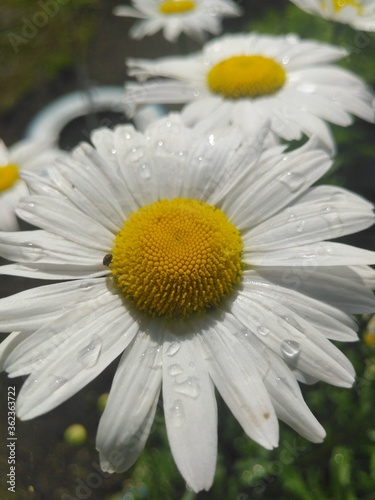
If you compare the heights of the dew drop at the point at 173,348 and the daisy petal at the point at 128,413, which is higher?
the dew drop at the point at 173,348

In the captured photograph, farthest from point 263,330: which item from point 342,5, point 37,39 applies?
point 37,39

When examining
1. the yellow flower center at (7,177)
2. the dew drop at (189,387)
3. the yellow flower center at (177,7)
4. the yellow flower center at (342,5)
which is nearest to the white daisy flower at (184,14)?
the yellow flower center at (177,7)

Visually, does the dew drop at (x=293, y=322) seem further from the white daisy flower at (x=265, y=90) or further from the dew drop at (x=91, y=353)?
the white daisy flower at (x=265, y=90)

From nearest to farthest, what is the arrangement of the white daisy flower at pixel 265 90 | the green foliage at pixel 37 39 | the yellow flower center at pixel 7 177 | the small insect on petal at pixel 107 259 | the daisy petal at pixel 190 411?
the daisy petal at pixel 190 411 → the small insect on petal at pixel 107 259 → the white daisy flower at pixel 265 90 → the yellow flower center at pixel 7 177 → the green foliage at pixel 37 39

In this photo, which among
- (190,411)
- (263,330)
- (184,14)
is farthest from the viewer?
(184,14)

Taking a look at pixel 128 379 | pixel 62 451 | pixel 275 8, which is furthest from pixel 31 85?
pixel 128 379

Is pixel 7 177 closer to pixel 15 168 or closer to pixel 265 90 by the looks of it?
pixel 15 168

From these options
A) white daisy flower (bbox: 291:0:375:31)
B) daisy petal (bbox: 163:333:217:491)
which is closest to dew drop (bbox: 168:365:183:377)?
daisy petal (bbox: 163:333:217:491)
